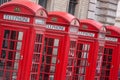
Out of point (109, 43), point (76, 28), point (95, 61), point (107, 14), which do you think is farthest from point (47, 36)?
point (107, 14)

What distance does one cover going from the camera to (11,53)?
8.78m

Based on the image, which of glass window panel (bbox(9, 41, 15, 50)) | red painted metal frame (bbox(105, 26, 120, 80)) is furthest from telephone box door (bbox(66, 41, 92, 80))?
glass window panel (bbox(9, 41, 15, 50))

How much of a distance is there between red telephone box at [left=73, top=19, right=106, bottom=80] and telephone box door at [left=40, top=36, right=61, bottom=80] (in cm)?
96

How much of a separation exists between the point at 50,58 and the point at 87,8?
762 cm

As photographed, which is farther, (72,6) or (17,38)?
(72,6)

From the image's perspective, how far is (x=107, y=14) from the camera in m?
18.5

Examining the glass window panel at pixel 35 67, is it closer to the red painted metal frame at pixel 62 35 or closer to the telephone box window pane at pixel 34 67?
the telephone box window pane at pixel 34 67

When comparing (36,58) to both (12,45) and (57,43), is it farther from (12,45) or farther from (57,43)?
(57,43)

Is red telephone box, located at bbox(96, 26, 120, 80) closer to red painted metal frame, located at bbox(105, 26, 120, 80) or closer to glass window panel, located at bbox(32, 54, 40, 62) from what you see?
red painted metal frame, located at bbox(105, 26, 120, 80)

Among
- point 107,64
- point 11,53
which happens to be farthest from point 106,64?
point 11,53

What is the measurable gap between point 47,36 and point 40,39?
0.81m

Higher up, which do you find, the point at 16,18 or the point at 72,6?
the point at 72,6

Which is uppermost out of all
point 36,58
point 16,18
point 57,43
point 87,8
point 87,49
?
point 87,8

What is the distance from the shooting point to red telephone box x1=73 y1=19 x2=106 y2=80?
36.0 ft
